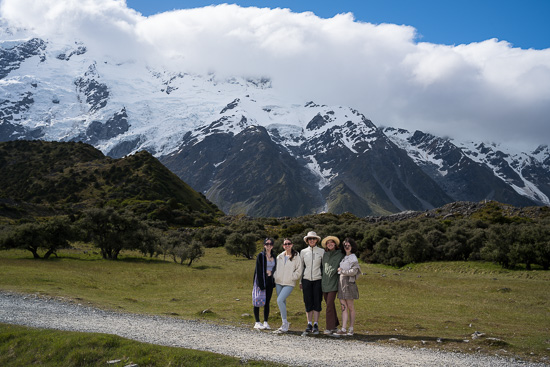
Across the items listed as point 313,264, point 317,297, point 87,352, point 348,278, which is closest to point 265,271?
point 313,264

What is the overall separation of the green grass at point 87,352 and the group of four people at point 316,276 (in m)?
4.73

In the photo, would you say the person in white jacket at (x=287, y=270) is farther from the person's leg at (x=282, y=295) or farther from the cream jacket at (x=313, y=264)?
the cream jacket at (x=313, y=264)

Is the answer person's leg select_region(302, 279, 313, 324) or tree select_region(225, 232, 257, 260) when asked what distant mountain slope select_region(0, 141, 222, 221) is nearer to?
tree select_region(225, 232, 257, 260)

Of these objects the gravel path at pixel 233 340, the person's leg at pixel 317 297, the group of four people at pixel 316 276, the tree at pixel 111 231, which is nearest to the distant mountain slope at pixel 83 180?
the tree at pixel 111 231

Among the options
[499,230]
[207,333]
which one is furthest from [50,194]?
[207,333]

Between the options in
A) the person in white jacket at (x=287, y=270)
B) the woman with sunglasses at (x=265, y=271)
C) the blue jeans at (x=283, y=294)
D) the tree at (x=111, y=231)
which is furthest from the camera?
the tree at (x=111, y=231)

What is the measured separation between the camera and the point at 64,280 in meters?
33.2

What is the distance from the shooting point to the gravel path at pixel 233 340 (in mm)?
12938

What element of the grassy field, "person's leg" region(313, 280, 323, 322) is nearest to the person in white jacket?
"person's leg" region(313, 280, 323, 322)

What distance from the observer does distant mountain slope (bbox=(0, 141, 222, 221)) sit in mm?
150875

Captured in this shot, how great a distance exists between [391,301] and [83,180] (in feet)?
514

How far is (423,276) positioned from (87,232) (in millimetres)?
44798

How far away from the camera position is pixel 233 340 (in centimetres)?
1545

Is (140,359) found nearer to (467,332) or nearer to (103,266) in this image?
(467,332)
